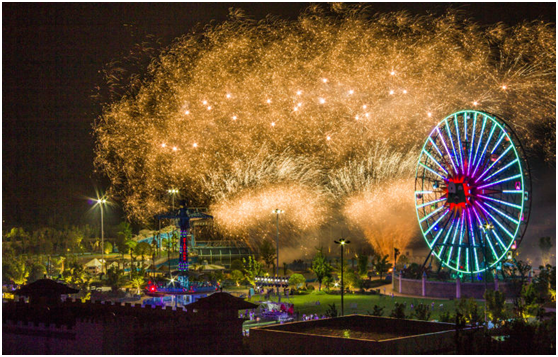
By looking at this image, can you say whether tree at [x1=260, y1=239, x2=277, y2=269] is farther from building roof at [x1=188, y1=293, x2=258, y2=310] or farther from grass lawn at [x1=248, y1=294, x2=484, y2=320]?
building roof at [x1=188, y1=293, x2=258, y2=310]

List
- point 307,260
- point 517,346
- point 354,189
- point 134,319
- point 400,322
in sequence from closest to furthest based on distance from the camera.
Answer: point 134,319 < point 517,346 < point 400,322 < point 354,189 < point 307,260

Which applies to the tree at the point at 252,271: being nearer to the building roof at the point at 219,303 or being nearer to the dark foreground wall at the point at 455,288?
the dark foreground wall at the point at 455,288

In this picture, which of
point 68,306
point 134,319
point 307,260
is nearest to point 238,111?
point 68,306

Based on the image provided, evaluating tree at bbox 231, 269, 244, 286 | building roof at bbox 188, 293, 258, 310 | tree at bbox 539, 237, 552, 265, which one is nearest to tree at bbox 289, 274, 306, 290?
tree at bbox 231, 269, 244, 286

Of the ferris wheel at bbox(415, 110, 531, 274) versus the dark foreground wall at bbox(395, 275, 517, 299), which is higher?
the ferris wheel at bbox(415, 110, 531, 274)

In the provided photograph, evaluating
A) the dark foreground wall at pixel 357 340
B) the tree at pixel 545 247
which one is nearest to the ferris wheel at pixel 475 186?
the dark foreground wall at pixel 357 340

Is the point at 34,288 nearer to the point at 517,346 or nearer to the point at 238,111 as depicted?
the point at 517,346
